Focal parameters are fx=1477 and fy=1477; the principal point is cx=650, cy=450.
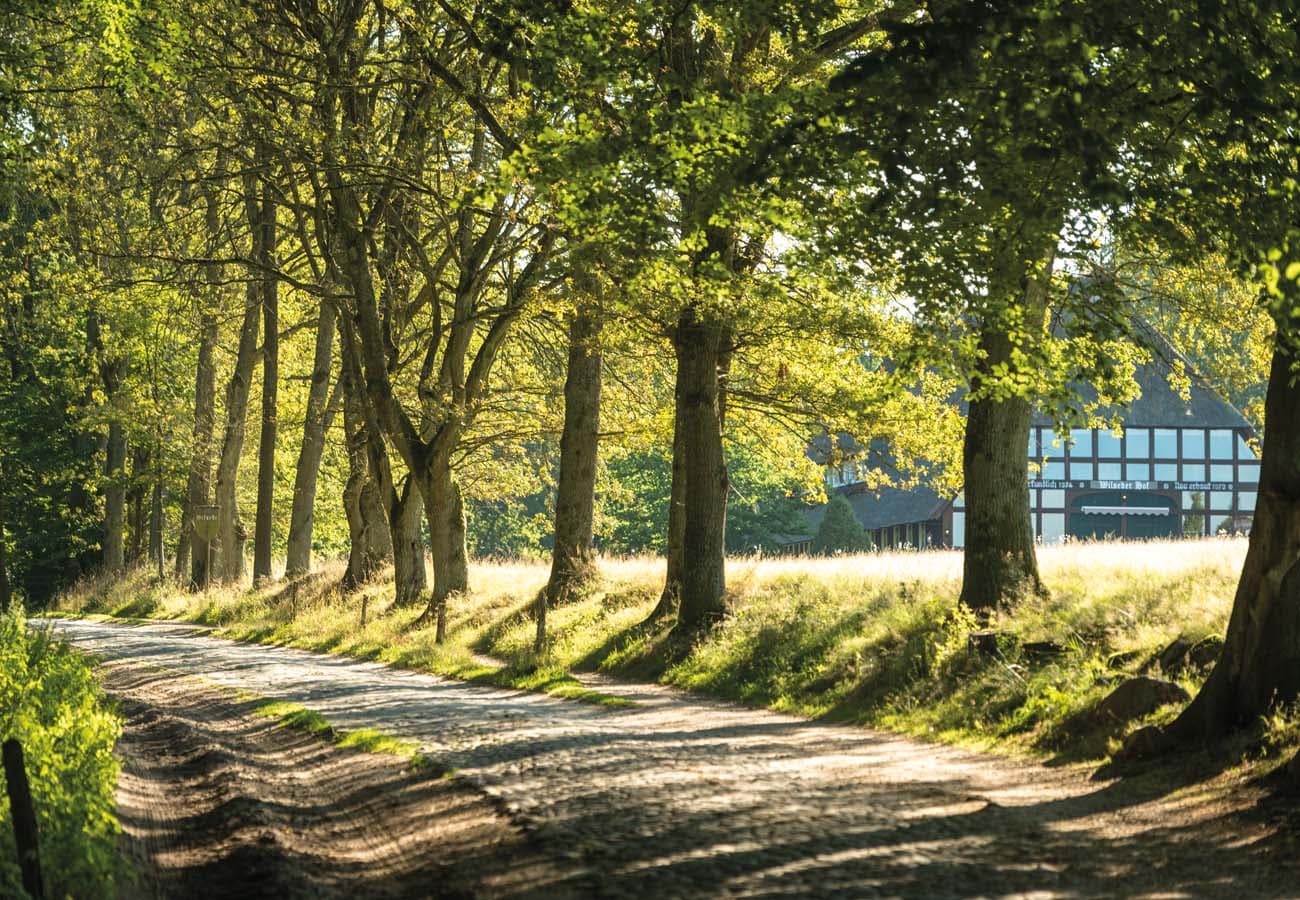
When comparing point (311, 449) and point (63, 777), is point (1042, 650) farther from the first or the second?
point (311, 449)

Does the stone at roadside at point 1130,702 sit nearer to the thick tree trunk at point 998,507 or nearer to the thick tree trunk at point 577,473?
the thick tree trunk at point 998,507

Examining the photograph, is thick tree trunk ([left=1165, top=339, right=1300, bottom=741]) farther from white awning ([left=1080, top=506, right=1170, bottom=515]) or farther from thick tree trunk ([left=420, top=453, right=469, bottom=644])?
white awning ([left=1080, top=506, right=1170, bottom=515])

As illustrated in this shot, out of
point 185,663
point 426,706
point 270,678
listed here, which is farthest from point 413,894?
point 185,663

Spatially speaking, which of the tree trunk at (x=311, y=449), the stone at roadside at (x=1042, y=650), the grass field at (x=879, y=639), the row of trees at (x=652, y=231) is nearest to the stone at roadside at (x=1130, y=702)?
the grass field at (x=879, y=639)

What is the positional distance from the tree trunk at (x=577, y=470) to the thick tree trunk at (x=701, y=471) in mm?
5324

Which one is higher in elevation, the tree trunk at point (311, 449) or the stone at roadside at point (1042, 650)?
the tree trunk at point (311, 449)

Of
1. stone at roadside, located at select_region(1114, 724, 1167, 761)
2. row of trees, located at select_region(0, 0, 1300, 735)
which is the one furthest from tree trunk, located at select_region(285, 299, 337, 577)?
stone at roadside, located at select_region(1114, 724, 1167, 761)

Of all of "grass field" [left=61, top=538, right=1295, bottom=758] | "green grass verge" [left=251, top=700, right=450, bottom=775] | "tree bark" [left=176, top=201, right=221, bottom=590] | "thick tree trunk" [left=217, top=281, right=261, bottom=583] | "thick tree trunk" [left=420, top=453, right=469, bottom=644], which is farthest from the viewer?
"tree bark" [left=176, top=201, right=221, bottom=590]

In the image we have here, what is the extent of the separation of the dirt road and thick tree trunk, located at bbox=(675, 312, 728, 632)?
19.0 feet

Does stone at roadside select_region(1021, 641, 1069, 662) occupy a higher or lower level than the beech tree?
lower

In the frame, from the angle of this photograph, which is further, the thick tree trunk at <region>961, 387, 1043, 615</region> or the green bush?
the thick tree trunk at <region>961, 387, 1043, 615</region>

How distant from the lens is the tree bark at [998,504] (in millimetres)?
16781

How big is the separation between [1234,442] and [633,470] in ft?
97.5

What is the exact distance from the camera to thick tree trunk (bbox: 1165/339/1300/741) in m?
10.6
